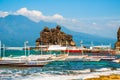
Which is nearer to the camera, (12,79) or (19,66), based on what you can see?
(12,79)

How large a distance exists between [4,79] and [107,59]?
8278cm

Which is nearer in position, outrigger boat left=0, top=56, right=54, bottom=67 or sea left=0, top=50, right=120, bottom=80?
sea left=0, top=50, right=120, bottom=80

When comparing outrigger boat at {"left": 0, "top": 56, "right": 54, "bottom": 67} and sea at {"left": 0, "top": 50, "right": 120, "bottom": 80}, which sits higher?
outrigger boat at {"left": 0, "top": 56, "right": 54, "bottom": 67}

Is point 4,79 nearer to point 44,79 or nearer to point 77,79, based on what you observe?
point 44,79

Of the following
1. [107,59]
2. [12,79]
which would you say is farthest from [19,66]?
[107,59]

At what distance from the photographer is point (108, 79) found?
58.2m

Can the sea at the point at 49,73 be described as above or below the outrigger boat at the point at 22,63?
below

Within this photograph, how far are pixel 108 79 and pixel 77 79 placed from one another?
26.2 feet

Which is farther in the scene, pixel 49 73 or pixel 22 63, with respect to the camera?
pixel 22 63

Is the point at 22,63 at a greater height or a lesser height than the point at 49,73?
greater

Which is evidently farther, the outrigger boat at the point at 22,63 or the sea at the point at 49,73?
the outrigger boat at the point at 22,63

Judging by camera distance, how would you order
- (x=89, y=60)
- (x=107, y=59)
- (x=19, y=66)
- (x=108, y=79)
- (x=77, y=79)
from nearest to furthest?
(x=108, y=79), (x=77, y=79), (x=19, y=66), (x=89, y=60), (x=107, y=59)

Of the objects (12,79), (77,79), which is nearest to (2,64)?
(12,79)

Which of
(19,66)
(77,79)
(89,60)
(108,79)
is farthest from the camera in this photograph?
(89,60)
